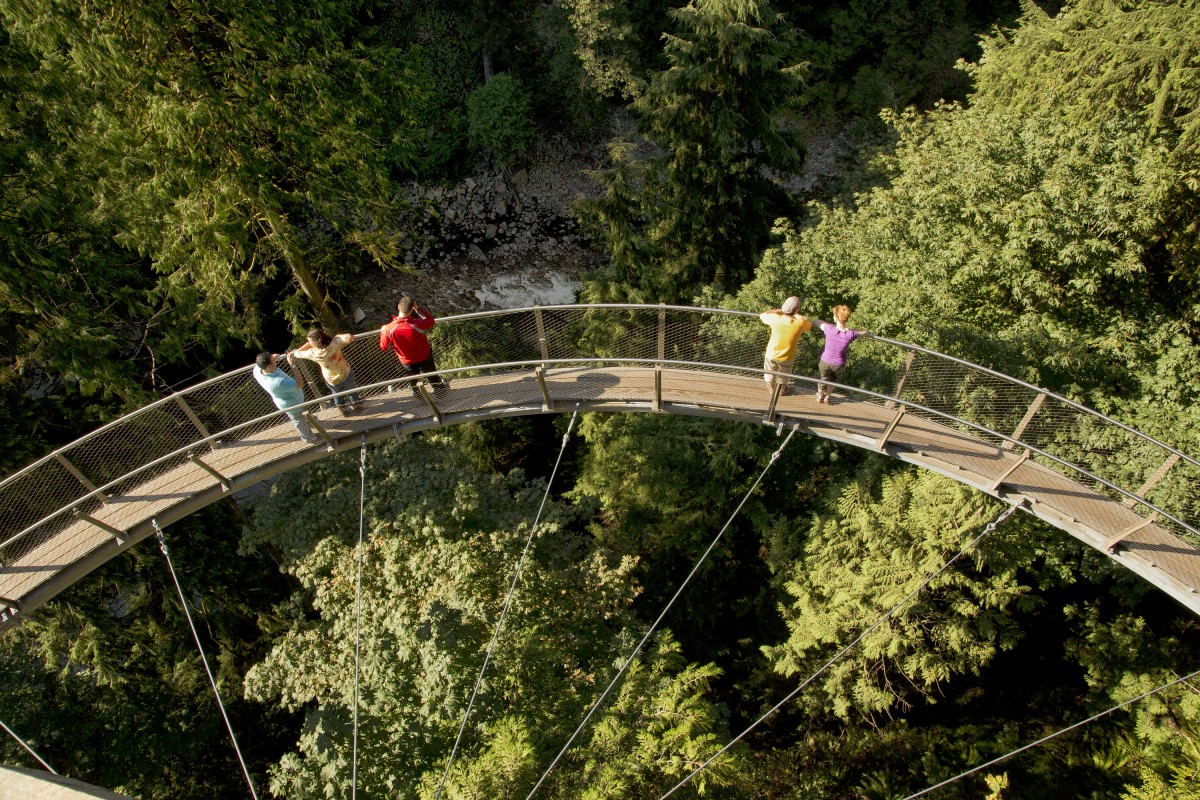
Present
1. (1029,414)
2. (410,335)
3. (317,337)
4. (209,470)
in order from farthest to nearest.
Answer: (209,470)
(410,335)
(1029,414)
(317,337)

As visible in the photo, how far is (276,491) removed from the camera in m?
16.3

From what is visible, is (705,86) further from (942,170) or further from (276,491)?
(276,491)

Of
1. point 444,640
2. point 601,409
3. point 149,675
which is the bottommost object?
point 149,675

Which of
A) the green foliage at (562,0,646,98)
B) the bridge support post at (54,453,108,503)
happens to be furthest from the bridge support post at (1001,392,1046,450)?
the green foliage at (562,0,646,98)

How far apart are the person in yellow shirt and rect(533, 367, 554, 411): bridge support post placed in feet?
10.8

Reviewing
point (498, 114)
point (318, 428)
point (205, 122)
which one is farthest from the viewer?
point (498, 114)

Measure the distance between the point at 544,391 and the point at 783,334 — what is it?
3625mm

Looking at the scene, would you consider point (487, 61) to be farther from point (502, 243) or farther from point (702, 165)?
point (702, 165)

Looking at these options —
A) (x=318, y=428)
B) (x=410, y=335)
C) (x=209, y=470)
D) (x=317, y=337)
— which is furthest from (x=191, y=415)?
(x=410, y=335)

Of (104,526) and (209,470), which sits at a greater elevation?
(209,470)

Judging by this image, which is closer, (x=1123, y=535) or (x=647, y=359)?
(x=1123, y=535)

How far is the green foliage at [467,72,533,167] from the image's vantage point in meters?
29.0

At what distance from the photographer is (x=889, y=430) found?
1145 centimetres

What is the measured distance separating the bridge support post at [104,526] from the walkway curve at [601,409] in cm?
3
